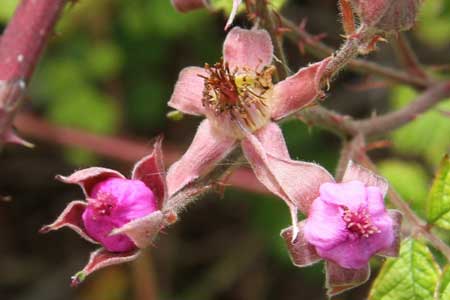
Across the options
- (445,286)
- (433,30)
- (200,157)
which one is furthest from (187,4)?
(433,30)

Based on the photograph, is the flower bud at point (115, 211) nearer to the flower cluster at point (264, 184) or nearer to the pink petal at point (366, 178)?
the flower cluster at point (264, 184)

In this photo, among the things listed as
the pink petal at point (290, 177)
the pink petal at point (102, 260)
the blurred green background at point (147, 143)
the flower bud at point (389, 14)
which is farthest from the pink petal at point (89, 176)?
Result: the blurred green background at point (147, 143)

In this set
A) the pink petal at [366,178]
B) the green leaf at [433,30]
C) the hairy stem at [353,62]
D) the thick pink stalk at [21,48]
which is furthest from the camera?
the green leaf at [433,30]

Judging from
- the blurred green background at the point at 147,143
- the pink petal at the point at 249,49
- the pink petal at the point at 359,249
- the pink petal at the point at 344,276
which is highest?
the pink petal at the point at 249,49

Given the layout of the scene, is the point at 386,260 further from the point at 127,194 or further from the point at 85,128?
the point at 85,128

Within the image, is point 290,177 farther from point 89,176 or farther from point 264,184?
point 89,176

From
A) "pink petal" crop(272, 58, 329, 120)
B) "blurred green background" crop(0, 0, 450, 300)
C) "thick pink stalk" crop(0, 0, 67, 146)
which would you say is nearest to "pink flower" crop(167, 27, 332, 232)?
"pink petal" crop(272, 58, 329, 120)
